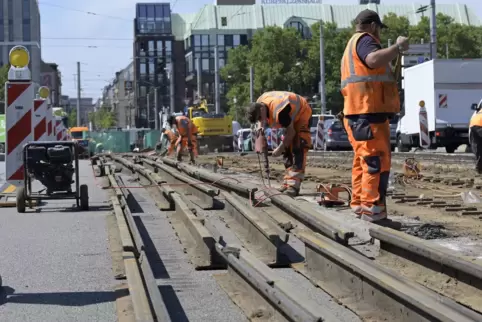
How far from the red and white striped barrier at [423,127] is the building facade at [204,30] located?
7369cm

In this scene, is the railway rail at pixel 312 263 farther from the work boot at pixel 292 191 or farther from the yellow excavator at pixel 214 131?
the yellow excavator at pixel 214 131

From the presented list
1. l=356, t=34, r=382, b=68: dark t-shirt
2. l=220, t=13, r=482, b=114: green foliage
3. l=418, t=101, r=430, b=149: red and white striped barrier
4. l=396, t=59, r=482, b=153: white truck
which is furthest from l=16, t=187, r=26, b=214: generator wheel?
l=220, t=13, r=482, b=114: green foliage

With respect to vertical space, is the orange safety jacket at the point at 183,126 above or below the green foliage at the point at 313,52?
below

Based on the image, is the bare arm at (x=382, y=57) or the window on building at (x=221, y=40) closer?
the bare arm at (x=382, y=57)

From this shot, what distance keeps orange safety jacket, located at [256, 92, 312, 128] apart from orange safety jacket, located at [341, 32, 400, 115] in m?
3.14

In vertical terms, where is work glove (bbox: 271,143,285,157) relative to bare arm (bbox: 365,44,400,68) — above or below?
below

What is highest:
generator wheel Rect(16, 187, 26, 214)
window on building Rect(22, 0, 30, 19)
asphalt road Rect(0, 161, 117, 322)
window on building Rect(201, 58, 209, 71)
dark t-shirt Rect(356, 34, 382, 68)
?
window on building Rect(22, 0, 30, 19)

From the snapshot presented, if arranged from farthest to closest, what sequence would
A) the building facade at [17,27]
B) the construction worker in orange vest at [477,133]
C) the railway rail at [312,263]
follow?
the building facade at [17,27]
the construction worker in orange vest at [477,133]
the railway rail at [312,263]

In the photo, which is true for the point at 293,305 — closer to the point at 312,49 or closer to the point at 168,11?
the point at 312,49

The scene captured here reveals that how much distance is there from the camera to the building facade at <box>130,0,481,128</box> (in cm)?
11269

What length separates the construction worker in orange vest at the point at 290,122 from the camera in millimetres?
10969

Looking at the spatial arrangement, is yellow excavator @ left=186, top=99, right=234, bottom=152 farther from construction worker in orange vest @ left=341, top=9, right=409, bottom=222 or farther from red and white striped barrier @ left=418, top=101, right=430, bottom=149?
construction worker in orange vest @ left=341, top=9, right=409, bottom=222

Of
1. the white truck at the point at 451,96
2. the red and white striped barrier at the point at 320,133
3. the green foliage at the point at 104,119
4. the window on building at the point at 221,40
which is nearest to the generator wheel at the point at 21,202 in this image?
the white truck at the point at 451,96

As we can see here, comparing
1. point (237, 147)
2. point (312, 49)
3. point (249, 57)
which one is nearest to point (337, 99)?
point (312, 49)
